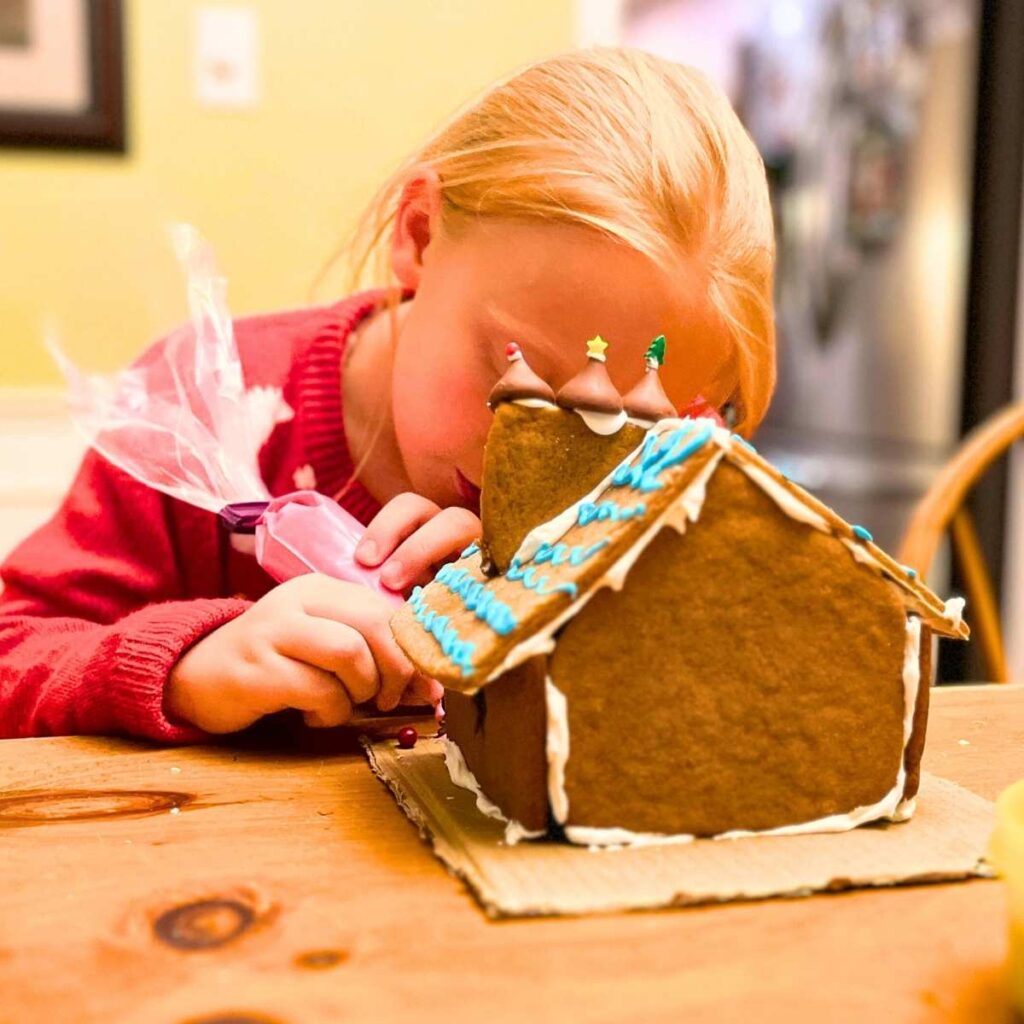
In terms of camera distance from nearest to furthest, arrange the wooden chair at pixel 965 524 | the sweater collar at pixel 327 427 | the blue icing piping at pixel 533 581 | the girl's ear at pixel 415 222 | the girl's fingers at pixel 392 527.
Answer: the blue icing piping at pixel 533 581 < the girl's fingers at pixel 392 527 < the girl's ear at pixel 415 222 < the sweater collar at pixel 327 427 < the wooden chair at pixel 965 524

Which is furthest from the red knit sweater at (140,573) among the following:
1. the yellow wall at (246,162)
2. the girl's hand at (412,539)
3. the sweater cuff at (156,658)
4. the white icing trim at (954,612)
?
the yellow wall at (246,162)

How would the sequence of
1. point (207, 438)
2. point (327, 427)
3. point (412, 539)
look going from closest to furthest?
point (412, 539) → point (207, 438) → point (327, 427)

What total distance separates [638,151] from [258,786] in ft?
1.76

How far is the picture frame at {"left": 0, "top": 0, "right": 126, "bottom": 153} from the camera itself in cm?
171

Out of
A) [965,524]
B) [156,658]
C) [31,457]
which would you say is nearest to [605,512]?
[156,658]

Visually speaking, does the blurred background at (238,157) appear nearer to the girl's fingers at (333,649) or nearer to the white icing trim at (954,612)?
the girl's fingers at (333,649)

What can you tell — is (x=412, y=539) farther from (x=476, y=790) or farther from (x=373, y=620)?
(x=476, y=790)

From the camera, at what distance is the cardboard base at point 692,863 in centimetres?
47

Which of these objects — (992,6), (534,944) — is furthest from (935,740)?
(992,6)

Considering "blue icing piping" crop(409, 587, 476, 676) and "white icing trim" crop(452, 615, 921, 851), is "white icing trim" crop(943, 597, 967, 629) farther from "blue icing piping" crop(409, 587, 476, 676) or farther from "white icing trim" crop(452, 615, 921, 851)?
"blue icing piping" crop(409, 587, 476, 676)

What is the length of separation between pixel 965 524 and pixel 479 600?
109cm

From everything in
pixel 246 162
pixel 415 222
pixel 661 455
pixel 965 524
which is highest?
pixel 246 162

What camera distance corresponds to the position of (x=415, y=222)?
40.3 inches

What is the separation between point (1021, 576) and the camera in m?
2.44
